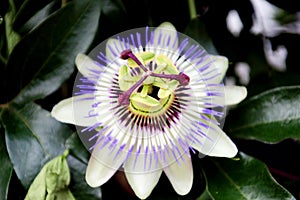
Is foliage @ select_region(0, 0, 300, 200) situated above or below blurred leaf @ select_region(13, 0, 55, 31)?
below

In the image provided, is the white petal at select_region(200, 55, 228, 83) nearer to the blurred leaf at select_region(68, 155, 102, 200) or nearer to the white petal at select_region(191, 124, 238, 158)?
the white petal at select_region(191, 124, 238, 158)

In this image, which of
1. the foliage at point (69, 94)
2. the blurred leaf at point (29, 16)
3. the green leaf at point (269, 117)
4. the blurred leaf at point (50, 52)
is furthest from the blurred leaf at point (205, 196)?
the blurred leaf at point (29, 16)

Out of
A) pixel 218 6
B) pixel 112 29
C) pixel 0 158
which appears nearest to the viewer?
pixel 0 158

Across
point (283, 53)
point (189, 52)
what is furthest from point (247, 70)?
point (189, 52)

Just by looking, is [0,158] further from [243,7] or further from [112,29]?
[243,7]

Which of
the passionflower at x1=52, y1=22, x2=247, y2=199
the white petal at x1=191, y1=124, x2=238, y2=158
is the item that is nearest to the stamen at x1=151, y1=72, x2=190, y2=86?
the passionflower at x1=52, y1=22, x2=247, y2=199

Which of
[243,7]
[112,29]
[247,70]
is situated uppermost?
[112,29]

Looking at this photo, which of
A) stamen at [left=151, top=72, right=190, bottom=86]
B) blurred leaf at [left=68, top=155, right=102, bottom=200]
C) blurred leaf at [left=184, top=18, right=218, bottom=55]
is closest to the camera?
stamen at [left=151, top=72, right=190, bottom=86]
